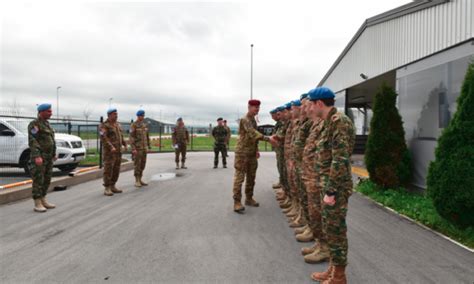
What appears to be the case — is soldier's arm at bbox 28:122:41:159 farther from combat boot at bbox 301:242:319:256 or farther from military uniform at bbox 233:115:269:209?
combat boot at bbox 301:242:319:256

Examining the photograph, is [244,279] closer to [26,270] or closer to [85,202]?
[26,270]

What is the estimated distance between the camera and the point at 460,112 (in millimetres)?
4242

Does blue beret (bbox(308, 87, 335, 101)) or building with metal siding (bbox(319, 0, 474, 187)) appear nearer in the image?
blue beret (bbox(308, 87, 335, 101))

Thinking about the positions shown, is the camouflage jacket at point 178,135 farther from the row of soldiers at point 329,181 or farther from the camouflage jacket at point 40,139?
the row of soldiers at point 329,181

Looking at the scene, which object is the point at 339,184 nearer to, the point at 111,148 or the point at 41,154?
the point at 41,154

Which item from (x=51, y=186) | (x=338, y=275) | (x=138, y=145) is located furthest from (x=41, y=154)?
(x=338, y=275)

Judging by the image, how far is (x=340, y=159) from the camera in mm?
2588

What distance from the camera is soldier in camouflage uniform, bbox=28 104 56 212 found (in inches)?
210

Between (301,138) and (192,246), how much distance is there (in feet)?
7.13

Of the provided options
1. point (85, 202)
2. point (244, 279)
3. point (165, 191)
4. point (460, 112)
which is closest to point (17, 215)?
point (85, 202)

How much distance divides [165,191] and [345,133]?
5.67 metres

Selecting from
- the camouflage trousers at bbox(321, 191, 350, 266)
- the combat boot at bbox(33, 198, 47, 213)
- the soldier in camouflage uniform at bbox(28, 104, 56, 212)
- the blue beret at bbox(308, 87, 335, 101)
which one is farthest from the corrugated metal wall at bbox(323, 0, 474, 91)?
the combat boot at bbox(33, 198, 47, 213)

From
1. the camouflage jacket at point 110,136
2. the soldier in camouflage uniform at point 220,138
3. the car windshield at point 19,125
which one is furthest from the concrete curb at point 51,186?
the soldier in camouflage uniform at point 220,138

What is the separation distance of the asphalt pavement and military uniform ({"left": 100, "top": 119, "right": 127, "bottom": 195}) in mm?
1060
